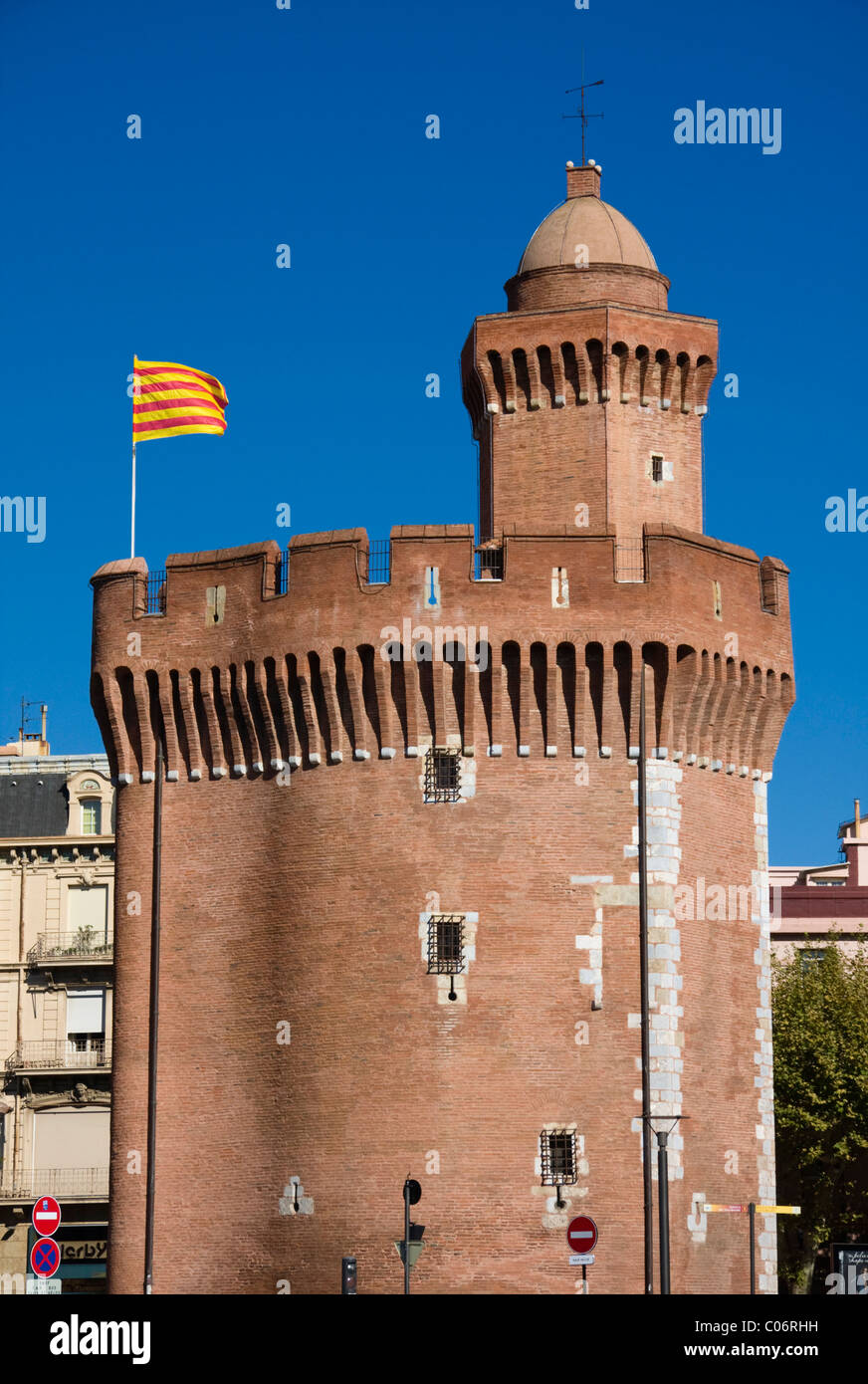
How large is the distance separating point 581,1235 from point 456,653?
1225cm

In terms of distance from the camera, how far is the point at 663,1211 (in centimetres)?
4453

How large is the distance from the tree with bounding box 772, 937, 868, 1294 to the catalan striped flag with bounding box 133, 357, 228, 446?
2915 centimetres

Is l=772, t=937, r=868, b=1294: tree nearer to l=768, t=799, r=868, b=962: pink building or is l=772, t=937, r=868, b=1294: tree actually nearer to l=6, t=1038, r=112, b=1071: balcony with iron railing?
l=768, t=799, r=868, b=962: pink building

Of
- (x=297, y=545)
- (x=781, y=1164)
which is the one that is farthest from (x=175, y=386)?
(x=781, y=1164)

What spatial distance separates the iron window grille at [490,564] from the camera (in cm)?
4855

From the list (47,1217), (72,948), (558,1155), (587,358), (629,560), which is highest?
(587,358)

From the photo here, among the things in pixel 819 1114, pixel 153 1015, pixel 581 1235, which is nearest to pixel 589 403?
pixel 153 1015

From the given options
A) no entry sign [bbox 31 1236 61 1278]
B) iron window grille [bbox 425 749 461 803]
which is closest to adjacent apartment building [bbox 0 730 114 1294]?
iron window grille [bbox 425 749 461 803]

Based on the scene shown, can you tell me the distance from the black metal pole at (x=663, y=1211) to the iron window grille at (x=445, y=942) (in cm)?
549

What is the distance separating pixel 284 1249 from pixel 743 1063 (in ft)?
35.2

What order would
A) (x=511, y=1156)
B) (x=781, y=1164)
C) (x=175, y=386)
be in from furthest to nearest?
(x=781, y=1164) < (x=175, y=386) < (x=511, y=1156)

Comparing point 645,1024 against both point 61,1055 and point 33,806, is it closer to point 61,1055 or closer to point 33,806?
point 61,1055

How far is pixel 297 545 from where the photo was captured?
4875 centimetres
